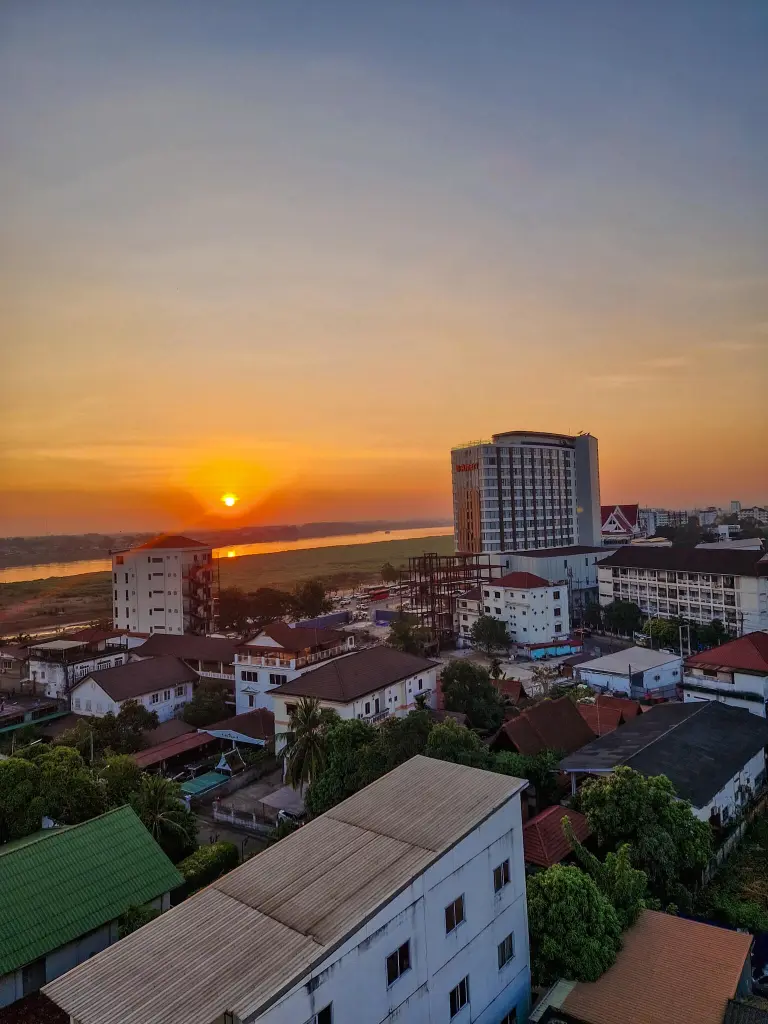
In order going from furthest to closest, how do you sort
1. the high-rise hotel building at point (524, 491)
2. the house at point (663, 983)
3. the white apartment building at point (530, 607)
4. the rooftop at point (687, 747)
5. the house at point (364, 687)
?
1. the high-rise hotel building at point (524, 491)
2. the white apartment building at point (530, 607)
3. the house at point (364, 687)
4. the rooftop at point (687, 747)
5. the house at point (663, 983)

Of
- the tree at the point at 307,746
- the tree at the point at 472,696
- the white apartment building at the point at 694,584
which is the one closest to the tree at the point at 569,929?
the tree at the point at 307,746

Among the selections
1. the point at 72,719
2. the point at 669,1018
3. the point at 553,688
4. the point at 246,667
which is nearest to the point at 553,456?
the point at 553,688

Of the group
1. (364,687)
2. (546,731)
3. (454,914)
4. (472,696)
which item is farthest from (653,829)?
(472,696)

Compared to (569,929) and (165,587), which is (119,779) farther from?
(165,587)

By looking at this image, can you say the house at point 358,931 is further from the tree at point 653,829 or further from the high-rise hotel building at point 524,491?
the high-rise hotel building at point 524,491

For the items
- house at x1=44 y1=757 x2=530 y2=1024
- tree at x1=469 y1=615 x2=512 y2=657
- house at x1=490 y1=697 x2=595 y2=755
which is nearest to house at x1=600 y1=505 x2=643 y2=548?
tree at x1=469 y1=615 x2=512 y2=657

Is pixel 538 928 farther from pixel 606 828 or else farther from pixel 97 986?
pixel 97 986
